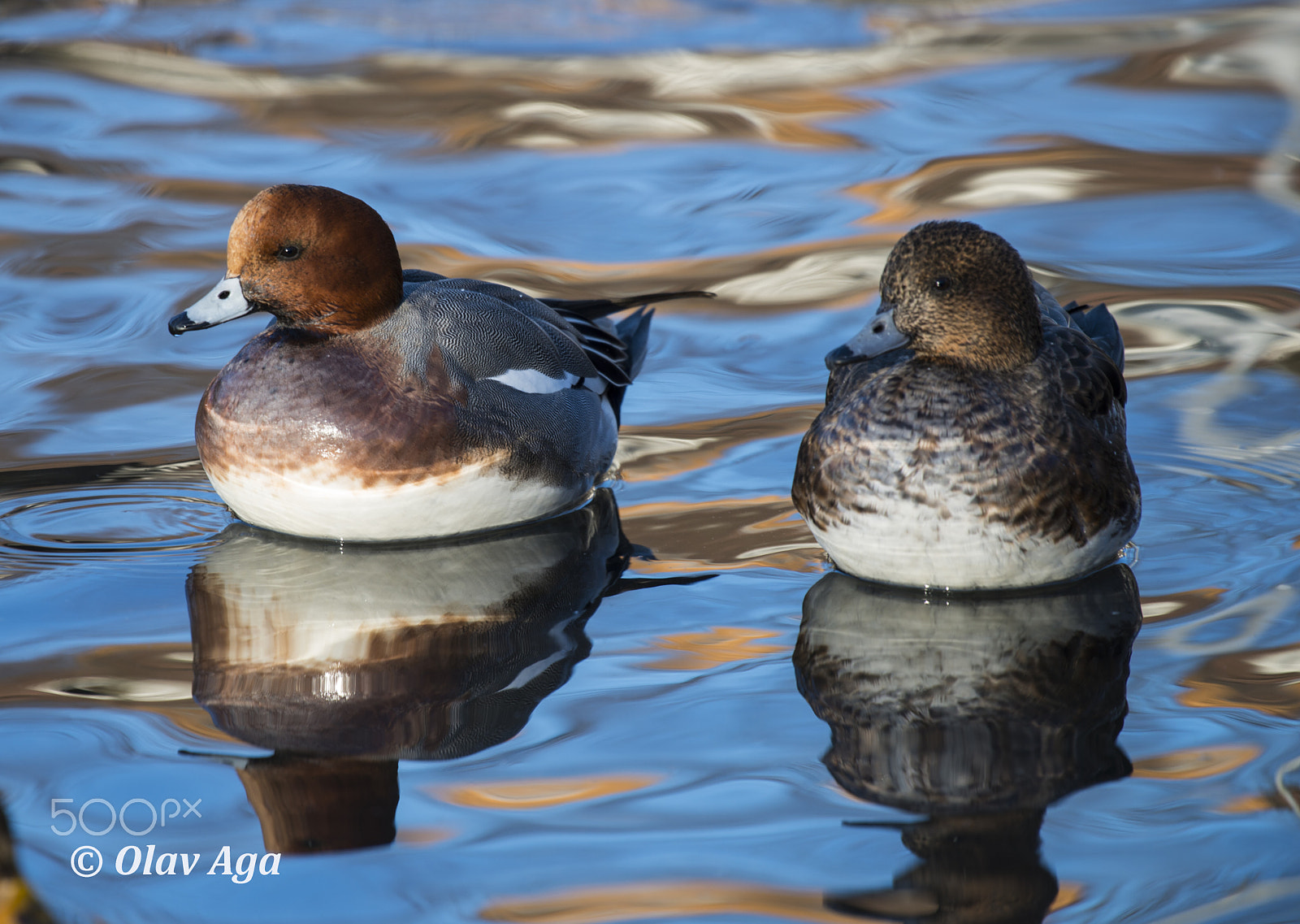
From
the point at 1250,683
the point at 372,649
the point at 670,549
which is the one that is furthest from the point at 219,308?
the point at 1250,683

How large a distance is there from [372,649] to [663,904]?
1351 mm

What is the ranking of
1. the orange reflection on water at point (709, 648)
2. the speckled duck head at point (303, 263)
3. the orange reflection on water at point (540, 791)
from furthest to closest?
1. the speckled duck head at point (303, 263)
2. the orange reflection on water at point (709, 648)
3. the orange reflection on water at point (540, 791)

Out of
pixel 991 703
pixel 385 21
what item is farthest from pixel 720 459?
pixel 385 21

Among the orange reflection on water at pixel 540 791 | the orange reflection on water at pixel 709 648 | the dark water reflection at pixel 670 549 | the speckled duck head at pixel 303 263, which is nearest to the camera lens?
the dark water reflection at pixel 670 549

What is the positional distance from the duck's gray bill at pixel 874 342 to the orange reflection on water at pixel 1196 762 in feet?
4.10

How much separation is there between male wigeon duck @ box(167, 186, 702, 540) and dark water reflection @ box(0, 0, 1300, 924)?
0.24 metres

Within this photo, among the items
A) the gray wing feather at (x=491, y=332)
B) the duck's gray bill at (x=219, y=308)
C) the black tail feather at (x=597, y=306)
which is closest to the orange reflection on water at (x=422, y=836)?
A: the gray wing feather at (x=491, y=332)

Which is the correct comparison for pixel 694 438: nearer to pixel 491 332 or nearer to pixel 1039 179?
pixel 491 332

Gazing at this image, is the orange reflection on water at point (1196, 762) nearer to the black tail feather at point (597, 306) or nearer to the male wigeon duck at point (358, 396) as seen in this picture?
the male wigeon duck at point (358, 396)

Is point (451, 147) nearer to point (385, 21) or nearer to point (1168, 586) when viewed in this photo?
point (385, 21)

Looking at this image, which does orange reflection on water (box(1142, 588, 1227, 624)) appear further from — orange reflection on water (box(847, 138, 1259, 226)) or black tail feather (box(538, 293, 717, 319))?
orange reflection on water (box(847, 138, 1259, 226))

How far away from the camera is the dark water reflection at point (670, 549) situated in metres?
3.34

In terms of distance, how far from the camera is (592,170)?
8375mm

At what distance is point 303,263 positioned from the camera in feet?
14.9
